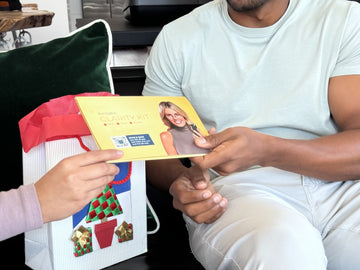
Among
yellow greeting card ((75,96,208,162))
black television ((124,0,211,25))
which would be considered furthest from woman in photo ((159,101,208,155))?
black television ((124,0,211,25))

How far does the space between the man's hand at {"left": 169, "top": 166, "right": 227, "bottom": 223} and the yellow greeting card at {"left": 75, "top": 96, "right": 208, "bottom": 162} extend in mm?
129

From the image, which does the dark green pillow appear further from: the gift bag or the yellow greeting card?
the yellow greeting card

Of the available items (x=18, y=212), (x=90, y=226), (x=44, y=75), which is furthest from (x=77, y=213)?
(x=44, y=75)

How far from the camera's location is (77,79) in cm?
104

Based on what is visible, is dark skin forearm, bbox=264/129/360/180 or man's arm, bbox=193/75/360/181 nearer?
man's arm, bbox=193/75/360/181

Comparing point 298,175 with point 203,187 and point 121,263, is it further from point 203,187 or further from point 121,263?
point 121,263

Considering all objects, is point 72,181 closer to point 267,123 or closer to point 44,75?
point 44,75

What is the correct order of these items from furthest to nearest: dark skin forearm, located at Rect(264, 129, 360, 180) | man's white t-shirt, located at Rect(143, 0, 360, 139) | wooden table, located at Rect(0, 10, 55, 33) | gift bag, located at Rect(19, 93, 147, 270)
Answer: wooden table, located at Rect(0, 10, 55, 33) → man's white t-shirt, located at Rect(143, 0, 360, 139) → dark skin forearm, located at Rect(264, 129, 360, 180) → gift bag, located at Rect(19, 93, 147, 270)

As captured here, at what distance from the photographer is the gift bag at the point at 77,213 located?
813 mm

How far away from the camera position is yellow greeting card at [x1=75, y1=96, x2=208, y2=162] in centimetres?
73

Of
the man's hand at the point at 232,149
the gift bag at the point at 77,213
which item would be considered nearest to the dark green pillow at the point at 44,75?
the gift bag at the point at 77,213

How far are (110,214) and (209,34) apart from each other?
57 cm

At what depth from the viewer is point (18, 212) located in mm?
702

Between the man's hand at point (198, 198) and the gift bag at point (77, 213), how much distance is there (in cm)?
10
